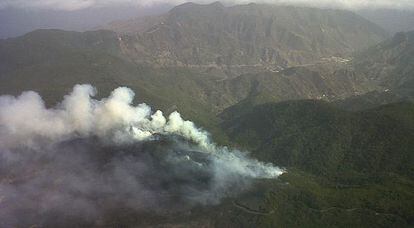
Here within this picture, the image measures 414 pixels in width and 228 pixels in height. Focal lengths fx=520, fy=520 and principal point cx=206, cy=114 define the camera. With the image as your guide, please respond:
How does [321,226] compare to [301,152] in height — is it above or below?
below

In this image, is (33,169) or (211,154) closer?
(33,169)

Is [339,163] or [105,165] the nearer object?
[105,165]

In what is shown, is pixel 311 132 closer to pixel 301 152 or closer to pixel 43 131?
pixel 301 152

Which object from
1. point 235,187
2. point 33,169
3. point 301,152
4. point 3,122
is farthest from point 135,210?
point 301,152

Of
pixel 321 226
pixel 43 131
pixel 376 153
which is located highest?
pixel 43 131

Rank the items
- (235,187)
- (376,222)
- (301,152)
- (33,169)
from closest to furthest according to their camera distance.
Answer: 1. (376,222)
2. (235,187)
3. (33,169)
4. (301,152)

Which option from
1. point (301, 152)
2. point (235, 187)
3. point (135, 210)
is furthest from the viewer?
point (301, 152)

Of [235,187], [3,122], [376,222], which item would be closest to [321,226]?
[376,222]
